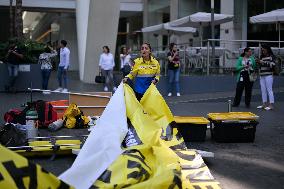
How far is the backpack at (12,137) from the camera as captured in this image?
749cm

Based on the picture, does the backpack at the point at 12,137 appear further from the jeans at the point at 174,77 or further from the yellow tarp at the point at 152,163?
the jeans at the point at 174,77

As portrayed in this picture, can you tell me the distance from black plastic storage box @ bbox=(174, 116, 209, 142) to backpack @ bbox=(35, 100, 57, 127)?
127 inches

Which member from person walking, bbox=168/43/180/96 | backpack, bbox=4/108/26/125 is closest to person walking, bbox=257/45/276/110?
person walking, bbox=168/43/180/96

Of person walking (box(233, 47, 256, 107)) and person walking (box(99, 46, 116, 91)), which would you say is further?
person walking (box(99, 46, 116, 91))

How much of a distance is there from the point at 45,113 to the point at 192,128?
357cm

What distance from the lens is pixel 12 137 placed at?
7574 mm

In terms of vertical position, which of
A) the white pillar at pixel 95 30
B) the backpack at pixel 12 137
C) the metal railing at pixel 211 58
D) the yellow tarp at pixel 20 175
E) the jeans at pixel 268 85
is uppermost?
the white pillar at pixel 95 30

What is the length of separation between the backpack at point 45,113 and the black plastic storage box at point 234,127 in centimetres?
367

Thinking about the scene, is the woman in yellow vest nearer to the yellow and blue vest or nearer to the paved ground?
the yellow and blue vest

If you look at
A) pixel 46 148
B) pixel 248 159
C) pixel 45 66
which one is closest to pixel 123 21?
pixel 45 66

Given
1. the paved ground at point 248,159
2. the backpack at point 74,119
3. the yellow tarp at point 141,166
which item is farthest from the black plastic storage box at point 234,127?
the backpack at point 74,119

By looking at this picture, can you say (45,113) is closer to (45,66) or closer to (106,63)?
(45,66)

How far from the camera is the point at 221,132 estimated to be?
8672 millimetres

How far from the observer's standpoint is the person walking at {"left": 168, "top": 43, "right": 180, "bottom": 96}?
17109 millimetres
